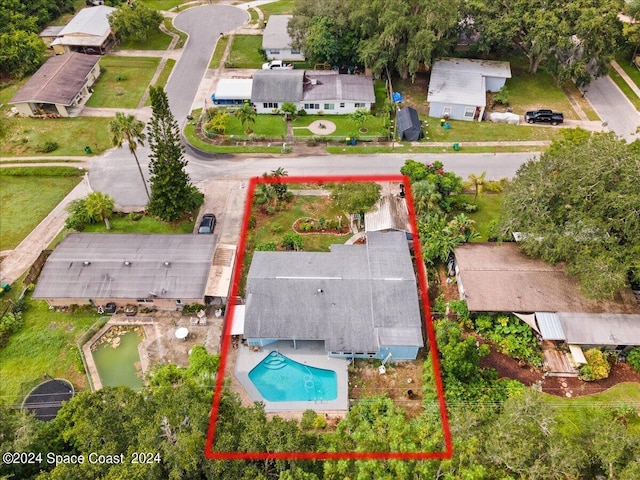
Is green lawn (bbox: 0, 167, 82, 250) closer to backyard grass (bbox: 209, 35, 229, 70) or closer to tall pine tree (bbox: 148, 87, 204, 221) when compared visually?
tall pine tree (bbox: 148, 87, 204, 221)

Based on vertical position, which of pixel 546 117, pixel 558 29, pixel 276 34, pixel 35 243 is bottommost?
pixel 35 243

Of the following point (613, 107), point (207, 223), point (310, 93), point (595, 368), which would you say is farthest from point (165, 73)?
point (595, 368)

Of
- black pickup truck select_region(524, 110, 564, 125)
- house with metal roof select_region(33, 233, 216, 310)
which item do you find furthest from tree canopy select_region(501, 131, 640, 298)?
house with metal roof select_region(33, 233, 216, 310)

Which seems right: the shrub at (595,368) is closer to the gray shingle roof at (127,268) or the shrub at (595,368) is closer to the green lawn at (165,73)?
the gray shingle roof at (127,268)

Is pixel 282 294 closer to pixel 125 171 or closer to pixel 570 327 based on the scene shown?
pixel 570 327

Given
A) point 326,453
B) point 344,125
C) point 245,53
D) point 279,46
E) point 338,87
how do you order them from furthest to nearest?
point 245,53, point 279,46, point 338,87, point 344,125, point 326,453

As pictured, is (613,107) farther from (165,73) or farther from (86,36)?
(86,36)
